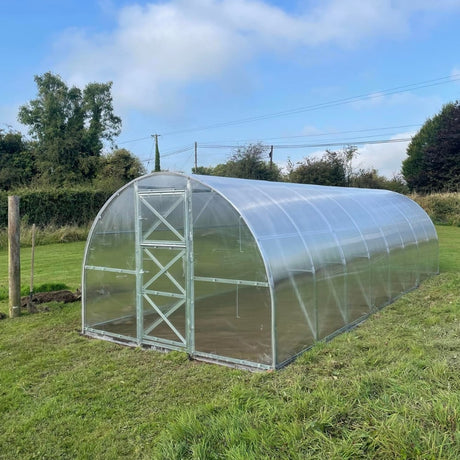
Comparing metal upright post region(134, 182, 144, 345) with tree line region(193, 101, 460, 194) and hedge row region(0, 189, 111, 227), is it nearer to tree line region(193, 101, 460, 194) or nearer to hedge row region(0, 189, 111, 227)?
hedge row region(0, 189, 111, 227)

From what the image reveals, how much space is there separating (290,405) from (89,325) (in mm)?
4752

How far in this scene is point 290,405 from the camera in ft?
13.0

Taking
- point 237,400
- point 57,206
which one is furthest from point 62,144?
point 237,400

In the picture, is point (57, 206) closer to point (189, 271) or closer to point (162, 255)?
point (162, 255)

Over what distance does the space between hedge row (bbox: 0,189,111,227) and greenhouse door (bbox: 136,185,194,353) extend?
15899mm

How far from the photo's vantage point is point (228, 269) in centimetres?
683

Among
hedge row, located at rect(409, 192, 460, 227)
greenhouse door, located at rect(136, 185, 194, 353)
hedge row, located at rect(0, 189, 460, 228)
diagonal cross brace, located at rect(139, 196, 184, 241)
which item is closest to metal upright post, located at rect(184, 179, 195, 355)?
greenhouse door, located at rect(136, 185, 194, 353)

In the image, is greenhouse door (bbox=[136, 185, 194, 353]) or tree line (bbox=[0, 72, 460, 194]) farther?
tree line (bbox=[0, 72, 460, 194])

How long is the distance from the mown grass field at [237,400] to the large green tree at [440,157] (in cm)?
3213

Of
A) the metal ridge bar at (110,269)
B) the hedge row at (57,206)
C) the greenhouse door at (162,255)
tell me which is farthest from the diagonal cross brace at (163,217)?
the hedge row at (57,206)

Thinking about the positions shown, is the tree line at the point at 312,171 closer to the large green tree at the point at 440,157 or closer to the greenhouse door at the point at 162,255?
the large green tree at the point at 440,157

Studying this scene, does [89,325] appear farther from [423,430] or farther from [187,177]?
[423,430]

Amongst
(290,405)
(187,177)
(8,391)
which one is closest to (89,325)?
(8,391)

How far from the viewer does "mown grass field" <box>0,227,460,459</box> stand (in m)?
3.34
